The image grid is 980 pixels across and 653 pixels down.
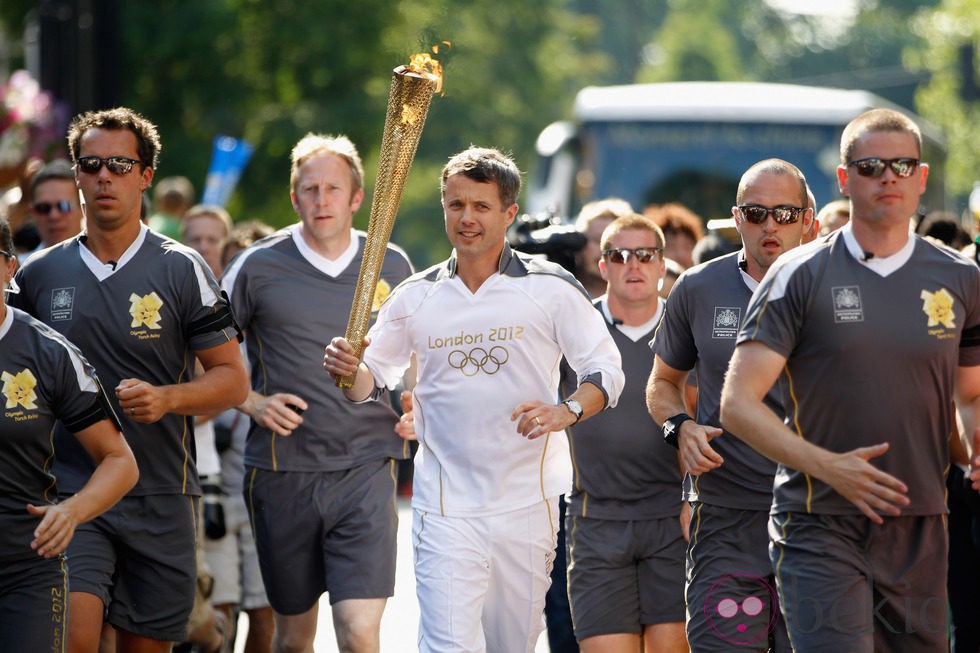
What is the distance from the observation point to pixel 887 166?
5586 mm

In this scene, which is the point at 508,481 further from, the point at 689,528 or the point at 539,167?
the point at 539,167

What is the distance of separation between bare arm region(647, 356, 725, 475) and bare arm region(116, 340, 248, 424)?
1597 millimetres

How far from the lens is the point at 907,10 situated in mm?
89000

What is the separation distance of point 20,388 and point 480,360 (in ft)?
5.61

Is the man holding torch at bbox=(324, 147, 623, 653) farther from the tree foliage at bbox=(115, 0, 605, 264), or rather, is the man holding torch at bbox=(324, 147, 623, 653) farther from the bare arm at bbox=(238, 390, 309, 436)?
the tree foliage at bbox=(115, 0, 605, 264)

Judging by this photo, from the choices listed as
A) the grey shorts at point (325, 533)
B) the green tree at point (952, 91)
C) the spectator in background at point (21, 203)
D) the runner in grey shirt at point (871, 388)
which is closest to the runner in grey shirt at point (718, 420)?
the runner in grey shirt at point (871, 388)

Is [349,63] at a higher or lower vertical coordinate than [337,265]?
higher

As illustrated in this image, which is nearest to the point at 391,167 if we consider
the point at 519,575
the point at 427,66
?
the point at 427,66

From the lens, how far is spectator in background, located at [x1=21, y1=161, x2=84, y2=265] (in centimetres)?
885

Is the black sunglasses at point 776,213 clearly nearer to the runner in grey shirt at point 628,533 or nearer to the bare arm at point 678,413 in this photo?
the bare arm at point 678,413

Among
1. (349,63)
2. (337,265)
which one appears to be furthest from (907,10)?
(337,265)

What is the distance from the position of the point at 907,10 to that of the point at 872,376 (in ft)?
286

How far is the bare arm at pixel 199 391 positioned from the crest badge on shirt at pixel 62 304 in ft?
1.25

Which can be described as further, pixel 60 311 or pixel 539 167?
pixel 539 167
